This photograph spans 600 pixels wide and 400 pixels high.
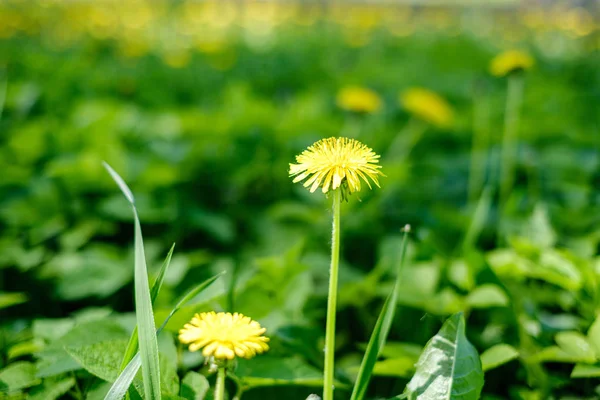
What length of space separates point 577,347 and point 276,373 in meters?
0.59

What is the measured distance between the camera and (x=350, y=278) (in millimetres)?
1620

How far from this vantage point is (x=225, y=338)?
2.44 feet

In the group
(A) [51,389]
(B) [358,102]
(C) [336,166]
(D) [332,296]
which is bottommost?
(A) [51,389]

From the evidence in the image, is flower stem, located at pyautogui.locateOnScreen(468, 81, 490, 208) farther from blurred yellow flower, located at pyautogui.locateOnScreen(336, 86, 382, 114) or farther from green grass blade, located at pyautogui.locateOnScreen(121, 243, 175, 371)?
Answer: green grass blade, located at pyautogui.locateOnScreen(121, 243, 175, 371)

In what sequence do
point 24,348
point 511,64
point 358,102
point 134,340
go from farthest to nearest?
point 358,102 < point 511,64 < point 24,348 < point 134,340

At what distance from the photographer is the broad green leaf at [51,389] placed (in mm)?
949

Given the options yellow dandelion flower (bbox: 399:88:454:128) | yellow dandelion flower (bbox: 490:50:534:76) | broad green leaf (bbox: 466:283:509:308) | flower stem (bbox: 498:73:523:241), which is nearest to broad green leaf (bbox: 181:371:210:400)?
broad green leaf (bbox: 466:283:509:308)

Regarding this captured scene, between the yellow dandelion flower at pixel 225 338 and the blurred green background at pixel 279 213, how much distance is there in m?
0.21

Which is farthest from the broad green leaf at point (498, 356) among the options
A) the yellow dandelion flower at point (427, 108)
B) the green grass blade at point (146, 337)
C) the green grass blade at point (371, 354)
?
the yellow dandelion flower at point (427, 108)

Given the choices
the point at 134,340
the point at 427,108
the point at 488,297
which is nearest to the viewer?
the point at 134,340

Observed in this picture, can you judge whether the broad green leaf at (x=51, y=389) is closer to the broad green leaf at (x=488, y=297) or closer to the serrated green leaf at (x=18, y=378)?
the serrated green leaf at (x=18, y=378)

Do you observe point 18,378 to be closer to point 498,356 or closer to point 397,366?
point 397,366

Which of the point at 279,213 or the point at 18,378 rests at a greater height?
the point at 279,213

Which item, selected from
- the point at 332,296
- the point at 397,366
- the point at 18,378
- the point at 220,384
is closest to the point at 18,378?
the point at 18,378
